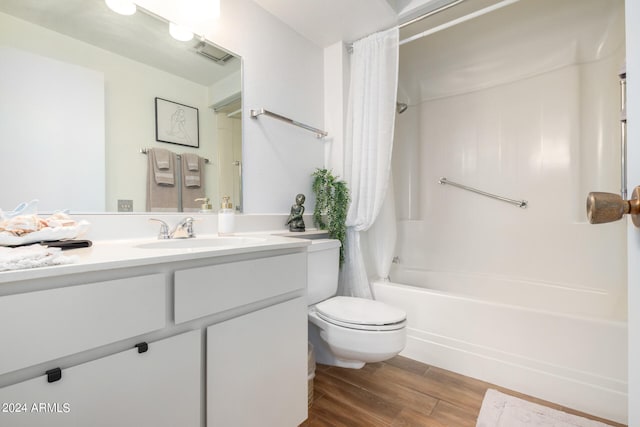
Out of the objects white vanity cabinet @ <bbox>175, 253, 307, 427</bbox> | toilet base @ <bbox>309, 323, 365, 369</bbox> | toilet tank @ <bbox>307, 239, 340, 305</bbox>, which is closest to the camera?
white vanity cabinet @ <bbox>175, 253, 307, 427</bbox>

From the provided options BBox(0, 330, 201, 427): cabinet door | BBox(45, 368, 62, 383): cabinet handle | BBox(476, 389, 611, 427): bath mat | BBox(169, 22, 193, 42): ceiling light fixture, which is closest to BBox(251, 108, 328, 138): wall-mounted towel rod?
BBox(169, 22, 193, 42): ceiling light fixture

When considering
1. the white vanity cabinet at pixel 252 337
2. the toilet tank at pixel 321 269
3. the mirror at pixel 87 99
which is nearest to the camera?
the white vanity cabinet at pixel 252 337

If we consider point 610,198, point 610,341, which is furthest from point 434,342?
point 610,198

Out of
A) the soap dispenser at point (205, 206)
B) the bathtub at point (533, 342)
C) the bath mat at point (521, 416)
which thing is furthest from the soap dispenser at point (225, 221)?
the bath mat at point (521, 416)

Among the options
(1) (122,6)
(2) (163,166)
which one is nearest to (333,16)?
(1) (122,6)

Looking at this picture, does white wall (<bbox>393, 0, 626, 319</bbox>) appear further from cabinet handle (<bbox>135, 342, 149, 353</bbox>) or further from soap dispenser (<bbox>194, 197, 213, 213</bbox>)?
cabinet handle (<bbox>135, 342, 149, 353</bbox>)

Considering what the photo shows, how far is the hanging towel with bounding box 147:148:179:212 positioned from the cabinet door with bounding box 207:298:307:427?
681mm

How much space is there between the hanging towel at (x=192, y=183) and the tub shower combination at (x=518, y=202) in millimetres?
1298

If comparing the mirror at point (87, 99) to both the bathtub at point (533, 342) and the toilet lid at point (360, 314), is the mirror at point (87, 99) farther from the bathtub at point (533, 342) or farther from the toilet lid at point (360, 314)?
the bathtub at point (533, 342)

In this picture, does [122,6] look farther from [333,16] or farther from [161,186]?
[333,16]

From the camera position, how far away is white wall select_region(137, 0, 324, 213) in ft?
5.27

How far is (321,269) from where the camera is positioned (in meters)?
1.61

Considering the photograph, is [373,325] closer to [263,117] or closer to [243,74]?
[263,117]

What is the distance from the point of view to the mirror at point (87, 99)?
955mm
